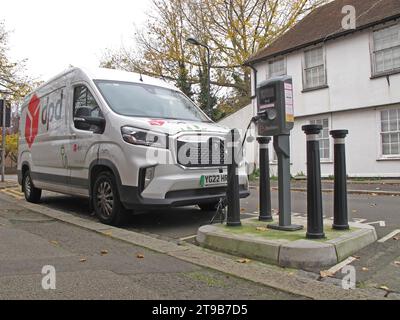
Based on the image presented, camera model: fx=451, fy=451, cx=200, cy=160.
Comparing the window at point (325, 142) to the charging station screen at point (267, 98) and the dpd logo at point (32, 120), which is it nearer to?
A: the dpd logo at point (32, 120)

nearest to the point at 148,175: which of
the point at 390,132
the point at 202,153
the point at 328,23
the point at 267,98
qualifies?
the point at 202,153

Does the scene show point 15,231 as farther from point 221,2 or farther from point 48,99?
point 221,2

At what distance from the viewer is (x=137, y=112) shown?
7.02 metres

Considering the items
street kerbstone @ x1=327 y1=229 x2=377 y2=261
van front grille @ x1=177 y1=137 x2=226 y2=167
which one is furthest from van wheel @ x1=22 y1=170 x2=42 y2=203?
street kerbstone @ x1=327 y1=229 x2=377 y2=261

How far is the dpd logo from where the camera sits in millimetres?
10102

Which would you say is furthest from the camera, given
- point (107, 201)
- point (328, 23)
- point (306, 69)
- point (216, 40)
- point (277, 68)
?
point (216, 40)

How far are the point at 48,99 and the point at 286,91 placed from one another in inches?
225

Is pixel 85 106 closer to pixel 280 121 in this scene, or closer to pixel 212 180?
pixel 212 180

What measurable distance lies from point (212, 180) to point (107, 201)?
1689 millimetres

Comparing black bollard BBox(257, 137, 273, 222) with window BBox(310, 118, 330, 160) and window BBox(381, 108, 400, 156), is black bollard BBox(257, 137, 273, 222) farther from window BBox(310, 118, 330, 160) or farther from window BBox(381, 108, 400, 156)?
window BBox(310, 118, 330, 160)

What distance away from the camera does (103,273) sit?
441 cm

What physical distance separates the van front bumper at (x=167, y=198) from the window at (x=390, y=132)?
11282 millimetres

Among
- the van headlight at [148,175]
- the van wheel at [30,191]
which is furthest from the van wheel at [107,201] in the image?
the van wheel at [30,191]

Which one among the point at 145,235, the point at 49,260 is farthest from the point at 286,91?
the point at 49,260
